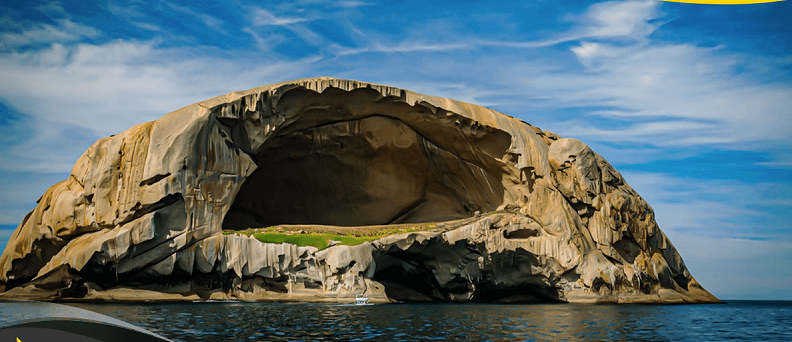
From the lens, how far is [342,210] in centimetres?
4669

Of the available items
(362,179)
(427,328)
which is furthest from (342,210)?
(427,328)

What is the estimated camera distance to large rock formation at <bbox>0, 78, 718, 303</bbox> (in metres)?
33.3

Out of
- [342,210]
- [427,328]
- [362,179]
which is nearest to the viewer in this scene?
[427,328]

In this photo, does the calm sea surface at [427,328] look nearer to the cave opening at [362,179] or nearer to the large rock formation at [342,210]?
the large rock formation at [342,210]

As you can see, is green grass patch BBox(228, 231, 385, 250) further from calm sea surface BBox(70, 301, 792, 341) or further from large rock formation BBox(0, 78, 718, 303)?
calm sea surface BBox(70, 301, 792, 341)

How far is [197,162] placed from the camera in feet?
114

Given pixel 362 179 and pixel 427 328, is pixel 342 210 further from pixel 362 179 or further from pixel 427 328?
pixel 427 328

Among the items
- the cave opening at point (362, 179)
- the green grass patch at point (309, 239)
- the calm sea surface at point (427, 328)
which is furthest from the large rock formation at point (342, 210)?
the calm sea surface at point (427, 328)

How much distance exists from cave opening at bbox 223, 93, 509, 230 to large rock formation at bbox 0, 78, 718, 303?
111 millimetres

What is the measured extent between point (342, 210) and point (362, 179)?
115 inches

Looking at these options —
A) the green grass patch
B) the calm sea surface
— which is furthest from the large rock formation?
the calm sea surface

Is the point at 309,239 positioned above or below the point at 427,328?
above

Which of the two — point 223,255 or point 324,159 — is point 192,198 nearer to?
point 223,255

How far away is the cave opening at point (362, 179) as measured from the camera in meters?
42.4
